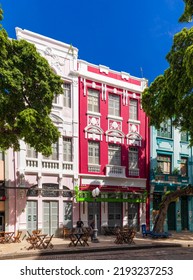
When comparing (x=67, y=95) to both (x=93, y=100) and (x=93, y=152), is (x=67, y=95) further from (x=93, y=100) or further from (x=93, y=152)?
(x=93, y=152)

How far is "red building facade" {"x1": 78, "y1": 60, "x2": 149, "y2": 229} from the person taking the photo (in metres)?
29.2

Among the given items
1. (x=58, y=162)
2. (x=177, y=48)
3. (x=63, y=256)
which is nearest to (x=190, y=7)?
(x=177, y=48)

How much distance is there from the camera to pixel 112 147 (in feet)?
101

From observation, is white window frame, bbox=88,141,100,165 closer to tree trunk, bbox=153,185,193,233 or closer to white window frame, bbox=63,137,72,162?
white window frame, bbox=63,137,72,162

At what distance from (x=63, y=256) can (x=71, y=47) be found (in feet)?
50.3

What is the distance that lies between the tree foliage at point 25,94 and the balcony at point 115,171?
33.3ft

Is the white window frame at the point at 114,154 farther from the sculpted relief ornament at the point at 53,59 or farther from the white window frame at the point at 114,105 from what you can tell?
the sculpted relief ornament at the point at 53,59

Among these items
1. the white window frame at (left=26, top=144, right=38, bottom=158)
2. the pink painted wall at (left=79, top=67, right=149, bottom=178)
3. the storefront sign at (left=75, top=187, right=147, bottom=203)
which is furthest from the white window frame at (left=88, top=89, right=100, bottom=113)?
the storefront sign at (left=75, top=187, right=147, bottom=203)

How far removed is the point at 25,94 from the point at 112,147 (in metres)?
12.1

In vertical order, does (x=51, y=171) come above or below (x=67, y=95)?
below

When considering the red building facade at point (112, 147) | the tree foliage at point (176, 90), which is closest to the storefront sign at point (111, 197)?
the red building facade at point (112, 147)

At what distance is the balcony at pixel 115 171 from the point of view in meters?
30.0

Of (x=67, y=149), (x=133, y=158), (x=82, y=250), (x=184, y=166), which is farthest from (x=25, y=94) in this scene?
(x=184, y=166)
